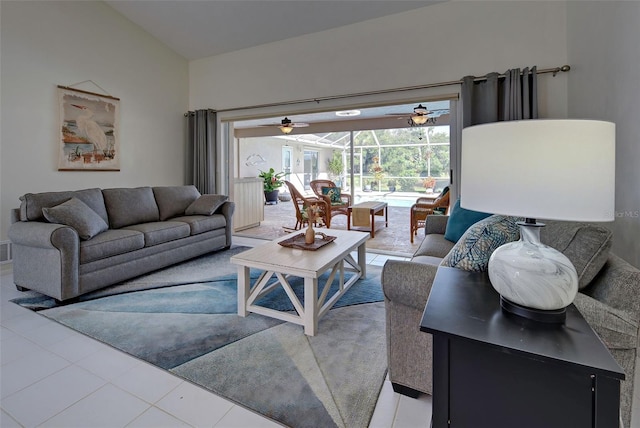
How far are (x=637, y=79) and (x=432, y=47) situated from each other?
84.2 inches

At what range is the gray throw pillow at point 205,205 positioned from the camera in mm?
4168

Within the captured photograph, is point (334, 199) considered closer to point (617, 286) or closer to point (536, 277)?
point (617, 286)

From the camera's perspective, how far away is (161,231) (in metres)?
3.40

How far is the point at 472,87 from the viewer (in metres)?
3.40

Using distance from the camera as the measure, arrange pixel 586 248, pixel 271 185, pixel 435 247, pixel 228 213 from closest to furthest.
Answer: pixel 586 248, pixel 435 247, pixel 228 213, pixel 271 185

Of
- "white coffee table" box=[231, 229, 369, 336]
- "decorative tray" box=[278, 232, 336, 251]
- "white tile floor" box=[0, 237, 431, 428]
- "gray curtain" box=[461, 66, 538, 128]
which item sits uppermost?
"gray curtain" box=[461, 66, 538, 128]

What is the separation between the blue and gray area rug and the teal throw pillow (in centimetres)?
83

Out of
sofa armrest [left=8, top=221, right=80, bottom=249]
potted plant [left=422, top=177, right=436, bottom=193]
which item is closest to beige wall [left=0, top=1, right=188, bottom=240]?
sofa armrest [left=8, top=221, right=80, bottom=249]

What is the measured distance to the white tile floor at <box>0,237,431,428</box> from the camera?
1.42 metres

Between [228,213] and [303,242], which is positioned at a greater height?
[228,213]

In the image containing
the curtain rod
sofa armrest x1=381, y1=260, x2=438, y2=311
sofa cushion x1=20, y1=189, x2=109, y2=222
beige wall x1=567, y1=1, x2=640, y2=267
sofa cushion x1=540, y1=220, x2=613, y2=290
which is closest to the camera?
sofa cushion x1=540, y1=220, x2=613, y2=290

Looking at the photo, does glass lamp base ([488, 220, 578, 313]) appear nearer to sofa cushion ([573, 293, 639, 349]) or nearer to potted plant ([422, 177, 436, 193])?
sofa cushion ([573, 293, 639, 349])

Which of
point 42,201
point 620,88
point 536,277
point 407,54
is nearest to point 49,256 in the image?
point 42,201

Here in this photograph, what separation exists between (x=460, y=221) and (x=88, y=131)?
177 inches
